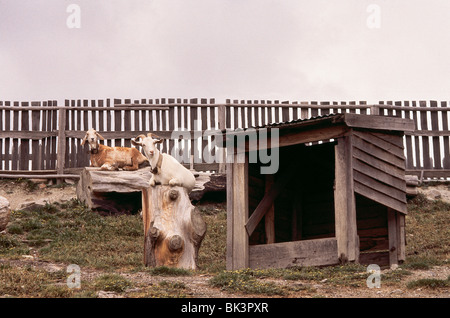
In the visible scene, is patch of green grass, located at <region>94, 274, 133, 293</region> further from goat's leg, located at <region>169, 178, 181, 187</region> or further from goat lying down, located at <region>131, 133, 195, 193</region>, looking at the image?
goat lying down, located at <region>131, 133, 195, 193</region>

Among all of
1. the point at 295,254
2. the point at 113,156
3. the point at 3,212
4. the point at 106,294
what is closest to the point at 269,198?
the point at 295,254

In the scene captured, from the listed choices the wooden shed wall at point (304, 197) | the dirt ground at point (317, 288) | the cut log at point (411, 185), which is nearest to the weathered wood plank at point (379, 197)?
the dirt ground at point (317, 288)

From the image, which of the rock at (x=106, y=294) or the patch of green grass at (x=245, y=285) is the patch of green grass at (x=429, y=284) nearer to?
the patch of green grass at (x=245, y=285)

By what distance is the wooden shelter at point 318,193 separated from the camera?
453 inches

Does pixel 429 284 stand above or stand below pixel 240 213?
below

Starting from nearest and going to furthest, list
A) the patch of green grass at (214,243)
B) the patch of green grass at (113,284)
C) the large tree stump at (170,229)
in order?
the patch of green grass at (113,284) < the large tree stump at (170,229) < the patch of green grass at (214,243)

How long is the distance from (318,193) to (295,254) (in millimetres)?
3063

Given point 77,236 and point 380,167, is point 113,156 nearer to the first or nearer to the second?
point 77,236

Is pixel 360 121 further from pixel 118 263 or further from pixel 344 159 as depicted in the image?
pixel 118 263

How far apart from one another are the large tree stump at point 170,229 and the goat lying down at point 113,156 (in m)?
6.54

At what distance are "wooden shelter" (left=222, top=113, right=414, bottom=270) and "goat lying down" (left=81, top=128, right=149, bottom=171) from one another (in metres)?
5.96

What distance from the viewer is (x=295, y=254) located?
11.9 metres

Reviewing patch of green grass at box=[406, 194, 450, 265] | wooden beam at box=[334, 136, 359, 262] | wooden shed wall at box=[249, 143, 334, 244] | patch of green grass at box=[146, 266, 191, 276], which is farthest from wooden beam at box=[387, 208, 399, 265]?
patch of green grass at box=[146, 266, 191, 276]
